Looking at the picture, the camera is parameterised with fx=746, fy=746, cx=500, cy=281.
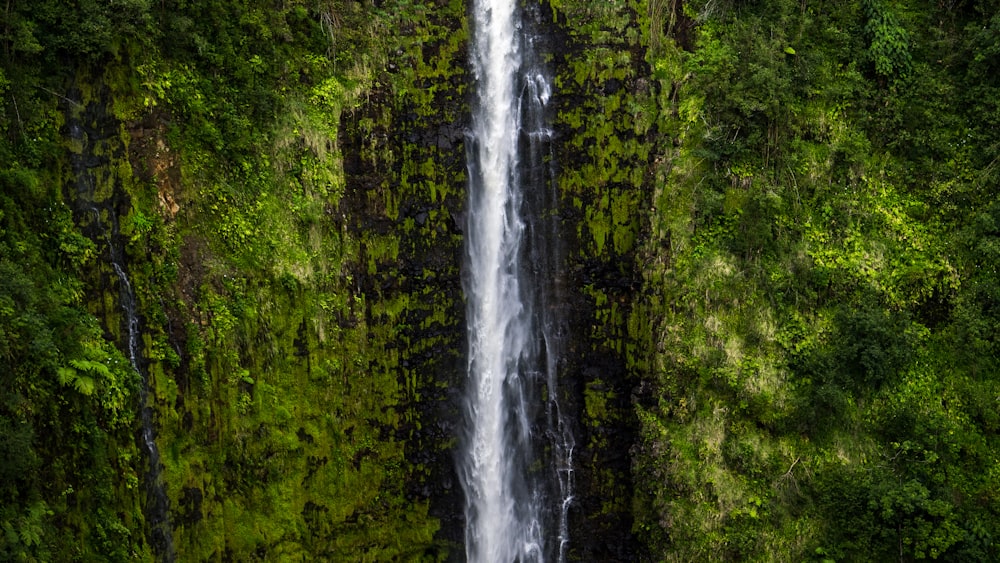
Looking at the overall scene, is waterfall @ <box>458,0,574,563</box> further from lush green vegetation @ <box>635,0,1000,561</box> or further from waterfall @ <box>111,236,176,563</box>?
waterfall @ <box>111,236,176,563</box>

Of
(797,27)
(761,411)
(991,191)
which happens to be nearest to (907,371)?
(761,411)

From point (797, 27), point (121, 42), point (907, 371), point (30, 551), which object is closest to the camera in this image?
point (30, 551)

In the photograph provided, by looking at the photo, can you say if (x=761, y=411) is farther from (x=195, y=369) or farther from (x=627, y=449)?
(x=195, y=369)

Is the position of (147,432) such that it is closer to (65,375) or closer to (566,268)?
(65,375)

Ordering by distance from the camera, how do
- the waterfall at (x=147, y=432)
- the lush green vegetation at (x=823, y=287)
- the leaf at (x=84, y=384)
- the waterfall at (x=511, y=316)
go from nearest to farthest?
the leaf at (x=84, y=384)
the waterfall at (x=147, y=432)
the lush green vegetation at (x=823, y=287)
the waterfall at (x=511, y=316)

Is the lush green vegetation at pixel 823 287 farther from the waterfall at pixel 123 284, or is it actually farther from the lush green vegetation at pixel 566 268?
the waterfall at pixel 123 284

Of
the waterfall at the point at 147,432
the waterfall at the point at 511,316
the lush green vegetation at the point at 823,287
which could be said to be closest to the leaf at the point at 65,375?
the waterfall at the point at 147,432

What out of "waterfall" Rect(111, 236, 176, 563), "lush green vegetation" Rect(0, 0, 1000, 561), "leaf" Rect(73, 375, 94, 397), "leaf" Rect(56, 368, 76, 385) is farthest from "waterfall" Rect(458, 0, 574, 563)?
"leaf" Rect(56, 368, 76, 385)

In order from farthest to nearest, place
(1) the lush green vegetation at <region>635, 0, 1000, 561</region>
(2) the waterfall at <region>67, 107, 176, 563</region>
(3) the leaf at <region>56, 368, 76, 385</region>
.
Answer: (1) the lush green vegetation at <region>635, 0, 1000, 561</region>
(2) the waterfall at <region>67, 107, 176, 563</region>
(3) the leaf at <region>56, 368, 76, 385</region>

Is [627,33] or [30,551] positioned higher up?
[627,33]
